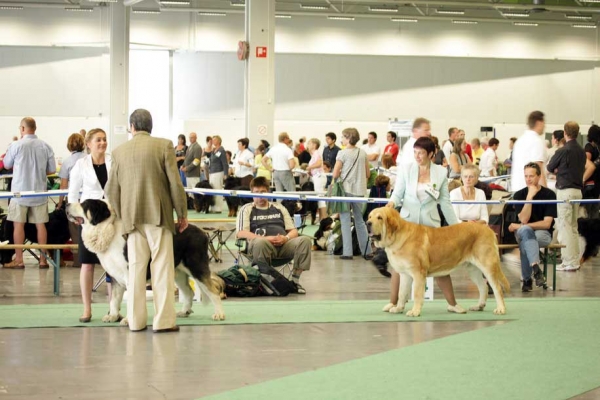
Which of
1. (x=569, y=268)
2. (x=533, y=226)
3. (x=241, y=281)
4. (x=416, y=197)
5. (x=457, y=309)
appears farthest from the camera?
(x=569, y=268)

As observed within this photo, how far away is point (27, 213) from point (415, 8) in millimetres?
21627

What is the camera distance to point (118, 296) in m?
6.63

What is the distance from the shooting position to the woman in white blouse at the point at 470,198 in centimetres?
854

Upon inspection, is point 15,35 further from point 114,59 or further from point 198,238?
point 198,238

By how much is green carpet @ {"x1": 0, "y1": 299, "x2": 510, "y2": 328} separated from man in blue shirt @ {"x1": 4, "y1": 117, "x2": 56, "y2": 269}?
8.04ft

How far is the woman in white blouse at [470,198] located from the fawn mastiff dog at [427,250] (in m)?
1.32

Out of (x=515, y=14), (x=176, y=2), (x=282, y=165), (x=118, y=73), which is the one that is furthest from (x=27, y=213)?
(x=515, y=14)

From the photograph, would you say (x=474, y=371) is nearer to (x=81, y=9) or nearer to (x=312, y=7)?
(x=312, y=7)

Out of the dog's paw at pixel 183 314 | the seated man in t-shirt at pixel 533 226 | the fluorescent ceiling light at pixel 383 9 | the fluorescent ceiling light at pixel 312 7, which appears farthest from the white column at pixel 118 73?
the dog's paw at pixel 183 314

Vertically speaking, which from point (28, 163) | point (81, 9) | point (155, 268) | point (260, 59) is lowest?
point (155, 268)

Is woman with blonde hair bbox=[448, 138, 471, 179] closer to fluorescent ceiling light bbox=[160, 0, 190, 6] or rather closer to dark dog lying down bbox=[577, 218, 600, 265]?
dark dog lying down bbox=[577, 218, 600, 265]

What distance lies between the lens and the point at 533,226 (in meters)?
8.77

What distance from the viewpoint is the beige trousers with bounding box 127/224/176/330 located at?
6238 millimetres

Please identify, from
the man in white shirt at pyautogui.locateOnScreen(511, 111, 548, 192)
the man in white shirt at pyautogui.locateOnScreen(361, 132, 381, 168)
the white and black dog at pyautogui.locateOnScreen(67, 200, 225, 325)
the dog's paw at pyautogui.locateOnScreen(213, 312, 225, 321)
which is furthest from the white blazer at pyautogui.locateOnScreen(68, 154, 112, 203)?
the man in white shirt at pyautogui.locateOnScreen(361, 132, 381, 168)
